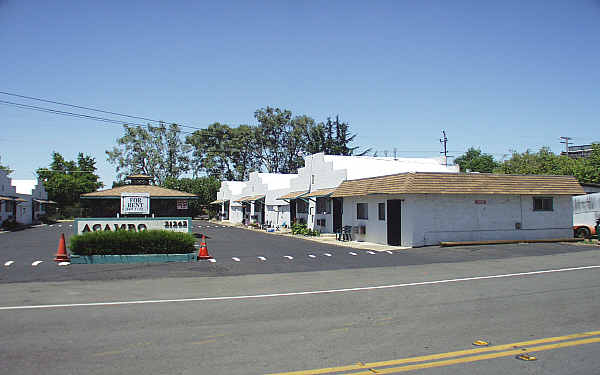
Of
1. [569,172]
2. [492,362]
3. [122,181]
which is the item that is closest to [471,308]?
[492,362]

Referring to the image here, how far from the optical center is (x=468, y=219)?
79.4 ft

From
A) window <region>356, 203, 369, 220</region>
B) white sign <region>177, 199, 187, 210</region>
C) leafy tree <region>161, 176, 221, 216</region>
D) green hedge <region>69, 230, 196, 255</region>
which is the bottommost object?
green hedge <region>69, 230, 196, 255</region>

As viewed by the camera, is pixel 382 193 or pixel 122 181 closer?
pixel 382 193

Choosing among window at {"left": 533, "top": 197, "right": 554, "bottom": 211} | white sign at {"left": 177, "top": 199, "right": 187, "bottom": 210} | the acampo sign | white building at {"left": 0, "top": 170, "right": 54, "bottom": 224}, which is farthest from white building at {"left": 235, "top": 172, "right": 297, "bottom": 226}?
white building at {"left": 0, "top": 170, "right": 54, "bottom": 224}

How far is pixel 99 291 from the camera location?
37.5 ft

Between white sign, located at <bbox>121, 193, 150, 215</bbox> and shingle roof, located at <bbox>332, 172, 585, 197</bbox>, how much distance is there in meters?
11.3

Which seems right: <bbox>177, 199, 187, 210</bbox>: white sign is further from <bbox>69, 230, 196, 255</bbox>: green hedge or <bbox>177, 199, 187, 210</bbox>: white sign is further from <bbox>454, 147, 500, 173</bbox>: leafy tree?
<bbox>454, 147, 500, 173</bbox>: leafy tree

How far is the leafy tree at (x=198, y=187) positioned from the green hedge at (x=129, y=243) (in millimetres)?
54963

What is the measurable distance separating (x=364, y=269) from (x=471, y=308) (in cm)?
669

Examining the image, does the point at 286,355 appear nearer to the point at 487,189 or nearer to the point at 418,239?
the point at 418,239

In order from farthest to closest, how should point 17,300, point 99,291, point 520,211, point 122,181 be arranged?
point 122,181
point 520,211
point 99,291
point 17,300

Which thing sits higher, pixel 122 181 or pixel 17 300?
pixel 122 181

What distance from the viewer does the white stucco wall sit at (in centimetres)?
2323

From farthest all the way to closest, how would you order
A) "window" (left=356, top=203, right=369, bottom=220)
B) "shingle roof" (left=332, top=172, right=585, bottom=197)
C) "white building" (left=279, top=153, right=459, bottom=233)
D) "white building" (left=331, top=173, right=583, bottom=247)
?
"white building" (left=279, top=153, right=459, bottom=233) → "window" (left=356, top=203, right=369, bottom=220) → "white building" (left=331, top=173, right=583, bottom=247) → "shingle roof" (left=332, top=172, right=585, bottom=197)
